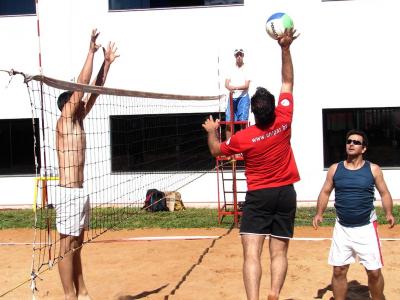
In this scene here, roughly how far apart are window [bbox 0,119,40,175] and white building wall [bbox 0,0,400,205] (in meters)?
0.29

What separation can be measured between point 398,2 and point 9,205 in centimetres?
1016

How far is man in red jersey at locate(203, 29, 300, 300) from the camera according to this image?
4688 millimetres

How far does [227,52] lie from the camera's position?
12.6 meters

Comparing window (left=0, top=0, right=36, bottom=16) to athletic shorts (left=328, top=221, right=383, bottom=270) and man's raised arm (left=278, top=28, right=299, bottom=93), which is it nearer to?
man's raised arm (left=278, top=28, right=299, bottom=93)

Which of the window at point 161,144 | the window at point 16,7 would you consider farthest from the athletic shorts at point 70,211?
the window at point 16,7

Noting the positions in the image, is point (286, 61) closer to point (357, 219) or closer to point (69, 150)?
point (357, 219)

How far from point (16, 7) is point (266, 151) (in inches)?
420

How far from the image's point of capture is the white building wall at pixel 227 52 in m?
12.3

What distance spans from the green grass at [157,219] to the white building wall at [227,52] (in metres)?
1.10

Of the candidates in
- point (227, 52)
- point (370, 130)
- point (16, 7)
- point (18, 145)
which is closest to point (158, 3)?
point (227, 52)

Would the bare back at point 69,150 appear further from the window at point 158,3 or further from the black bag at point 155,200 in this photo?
the window at point 158,3

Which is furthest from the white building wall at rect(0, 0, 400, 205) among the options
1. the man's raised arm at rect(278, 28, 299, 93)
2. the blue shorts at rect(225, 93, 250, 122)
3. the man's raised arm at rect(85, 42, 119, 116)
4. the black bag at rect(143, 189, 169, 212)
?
the man's raised arm at rect(278, 28, 299, 93)

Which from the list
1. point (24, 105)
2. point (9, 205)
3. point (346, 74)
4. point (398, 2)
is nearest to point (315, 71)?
point (346, 74)

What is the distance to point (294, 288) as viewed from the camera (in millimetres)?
6316
